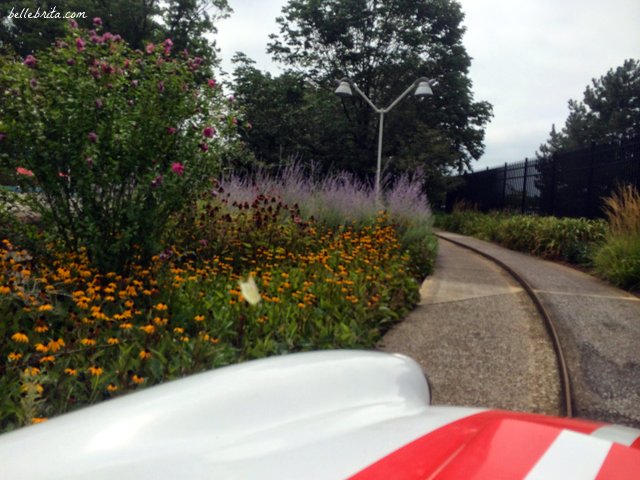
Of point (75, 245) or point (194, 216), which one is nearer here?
point (75, 245)

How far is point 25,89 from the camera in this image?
421 cm

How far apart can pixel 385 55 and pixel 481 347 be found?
965 inches

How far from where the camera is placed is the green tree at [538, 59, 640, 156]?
39.9m

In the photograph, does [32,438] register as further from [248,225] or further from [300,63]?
[300,63]

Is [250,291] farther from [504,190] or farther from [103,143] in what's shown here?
[504,190]

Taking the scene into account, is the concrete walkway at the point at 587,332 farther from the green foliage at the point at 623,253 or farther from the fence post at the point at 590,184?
the fence post at the point at 590,184

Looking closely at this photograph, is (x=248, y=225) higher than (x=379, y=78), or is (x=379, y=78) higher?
(x=379, y=78)

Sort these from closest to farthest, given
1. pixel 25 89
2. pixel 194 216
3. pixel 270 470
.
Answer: pixel 270 470 < pixel 25 89 < pixel 194 216

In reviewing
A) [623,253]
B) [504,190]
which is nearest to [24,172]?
[623,253]

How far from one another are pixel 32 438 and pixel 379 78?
27.6 m

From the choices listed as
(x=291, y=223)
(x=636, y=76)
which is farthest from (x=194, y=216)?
(x=636, y=76)

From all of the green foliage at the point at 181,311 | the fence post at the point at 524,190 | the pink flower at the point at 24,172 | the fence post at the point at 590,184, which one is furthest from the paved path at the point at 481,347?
the fence post at the point at 524,190

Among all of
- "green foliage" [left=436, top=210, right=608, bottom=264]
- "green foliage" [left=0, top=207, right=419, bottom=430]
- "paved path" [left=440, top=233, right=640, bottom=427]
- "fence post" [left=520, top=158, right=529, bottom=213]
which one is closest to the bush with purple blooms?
"green foliage" [left=0, top=207, right=419, bottom=430]

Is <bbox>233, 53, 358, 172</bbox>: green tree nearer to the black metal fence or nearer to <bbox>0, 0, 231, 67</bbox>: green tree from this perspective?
<bbox>0, 0, 231, 67</bbox>: green tree
